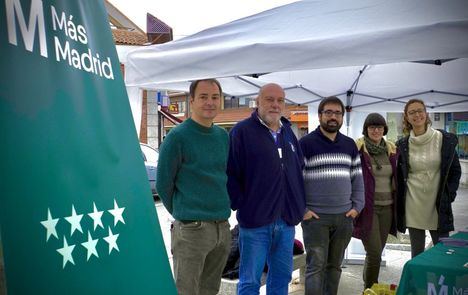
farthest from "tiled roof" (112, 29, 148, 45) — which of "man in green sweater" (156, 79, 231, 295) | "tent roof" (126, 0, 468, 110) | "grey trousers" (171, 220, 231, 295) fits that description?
"grey trousers" (171, 220, 231, 295)

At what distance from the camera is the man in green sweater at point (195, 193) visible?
252 cm

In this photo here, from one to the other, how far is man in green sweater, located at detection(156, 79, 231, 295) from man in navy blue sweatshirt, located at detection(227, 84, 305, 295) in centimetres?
29

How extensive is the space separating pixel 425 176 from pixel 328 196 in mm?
963

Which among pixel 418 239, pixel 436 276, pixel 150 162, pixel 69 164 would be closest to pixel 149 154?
pixel 150 162

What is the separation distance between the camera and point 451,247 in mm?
2535

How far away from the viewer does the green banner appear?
4.36 feet

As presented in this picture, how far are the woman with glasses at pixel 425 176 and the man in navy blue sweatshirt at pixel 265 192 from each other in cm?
113

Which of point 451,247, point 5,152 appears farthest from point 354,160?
point 5,152

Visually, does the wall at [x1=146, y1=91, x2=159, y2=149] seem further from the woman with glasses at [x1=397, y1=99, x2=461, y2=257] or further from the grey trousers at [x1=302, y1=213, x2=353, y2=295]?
the grey trousers at [x1=302, y1=213, x2=353, y2=295]

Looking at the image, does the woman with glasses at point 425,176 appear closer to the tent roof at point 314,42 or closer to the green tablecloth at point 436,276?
the tent roof at point 314,42

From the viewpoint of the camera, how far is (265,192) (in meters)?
2.90

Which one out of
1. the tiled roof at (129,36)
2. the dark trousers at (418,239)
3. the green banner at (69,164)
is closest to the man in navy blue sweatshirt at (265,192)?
the green banner at (69,164)

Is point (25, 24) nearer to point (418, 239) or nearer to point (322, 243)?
point (322, 243)

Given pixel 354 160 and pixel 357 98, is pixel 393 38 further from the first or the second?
pixel 357 98
